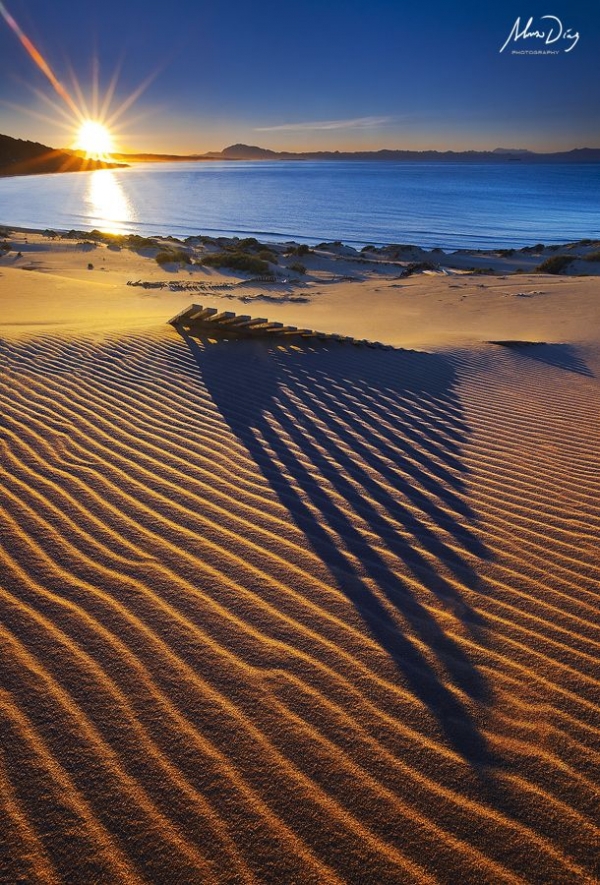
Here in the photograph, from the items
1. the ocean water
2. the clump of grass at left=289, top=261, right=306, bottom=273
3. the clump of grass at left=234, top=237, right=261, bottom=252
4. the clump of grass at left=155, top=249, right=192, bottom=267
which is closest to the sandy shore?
the clump of grass at left=289, top=261, right=306, bottom=273

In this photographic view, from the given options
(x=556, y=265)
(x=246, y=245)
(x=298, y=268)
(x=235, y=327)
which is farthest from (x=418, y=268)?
(x=235, y=327)

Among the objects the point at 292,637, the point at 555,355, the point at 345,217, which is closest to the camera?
the point at 292,637

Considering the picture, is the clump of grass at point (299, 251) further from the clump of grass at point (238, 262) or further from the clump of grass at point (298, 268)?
the clump of grass at point (238, 262)

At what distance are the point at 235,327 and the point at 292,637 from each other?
6.44 m

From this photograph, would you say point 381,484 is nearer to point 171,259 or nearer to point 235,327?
point 235,327

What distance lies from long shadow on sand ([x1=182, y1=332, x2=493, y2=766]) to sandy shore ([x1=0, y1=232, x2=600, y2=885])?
2cm

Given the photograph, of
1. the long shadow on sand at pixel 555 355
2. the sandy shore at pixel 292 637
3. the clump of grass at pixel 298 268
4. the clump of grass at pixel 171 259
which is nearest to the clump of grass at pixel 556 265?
the clump of grass at pixel 298 268

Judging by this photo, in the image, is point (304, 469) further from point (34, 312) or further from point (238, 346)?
point (34, 312)

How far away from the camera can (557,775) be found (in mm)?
1914

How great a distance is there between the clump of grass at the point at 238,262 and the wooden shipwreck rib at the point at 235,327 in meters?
13.2

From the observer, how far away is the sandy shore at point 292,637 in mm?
1697

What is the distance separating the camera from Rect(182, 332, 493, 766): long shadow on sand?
245 centimetres

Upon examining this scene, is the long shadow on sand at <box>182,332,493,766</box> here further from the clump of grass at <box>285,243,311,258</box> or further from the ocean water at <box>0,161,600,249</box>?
the ocean water at <box>0,161,600,249</box>

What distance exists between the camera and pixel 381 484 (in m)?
3.92
